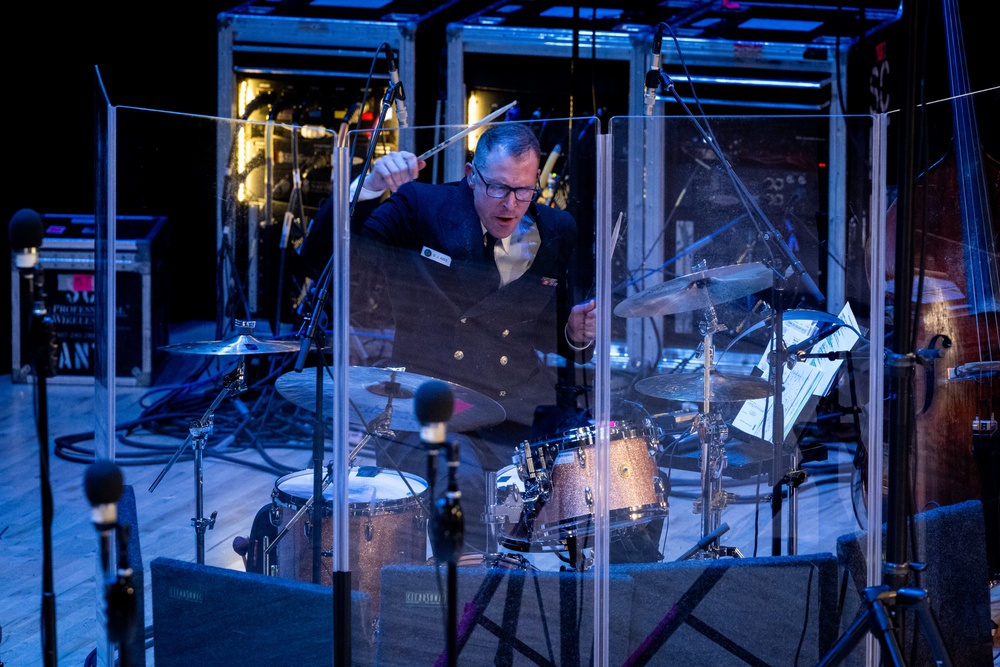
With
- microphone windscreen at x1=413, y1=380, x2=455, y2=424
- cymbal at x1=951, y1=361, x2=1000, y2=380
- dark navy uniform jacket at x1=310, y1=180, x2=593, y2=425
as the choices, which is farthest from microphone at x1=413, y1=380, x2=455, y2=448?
cymbal at x1=951, y1=361, x2=1000, y2=380

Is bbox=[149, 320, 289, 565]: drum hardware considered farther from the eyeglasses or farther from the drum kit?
the eyeglasses

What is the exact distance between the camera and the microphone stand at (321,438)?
90.2 inches

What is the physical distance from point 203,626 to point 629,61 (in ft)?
14.5

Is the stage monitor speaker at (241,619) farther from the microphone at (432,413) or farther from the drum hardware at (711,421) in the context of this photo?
the drum hardware at (711,421)

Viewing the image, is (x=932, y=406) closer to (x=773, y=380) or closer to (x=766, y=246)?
(x=773, y=380)

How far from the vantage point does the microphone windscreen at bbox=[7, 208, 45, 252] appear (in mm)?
1979

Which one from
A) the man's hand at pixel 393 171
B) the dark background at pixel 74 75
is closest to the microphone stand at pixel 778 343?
the man's hand at pixel 393 171

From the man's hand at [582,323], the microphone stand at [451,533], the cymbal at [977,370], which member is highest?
the man's hand at [582,323]

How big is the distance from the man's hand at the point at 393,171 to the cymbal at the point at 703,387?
0.77m

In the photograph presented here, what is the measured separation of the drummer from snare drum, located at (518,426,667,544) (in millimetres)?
75

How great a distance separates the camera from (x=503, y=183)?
257 centimetres

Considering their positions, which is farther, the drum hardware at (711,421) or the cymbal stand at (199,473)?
the cymbal stand at (199,473)

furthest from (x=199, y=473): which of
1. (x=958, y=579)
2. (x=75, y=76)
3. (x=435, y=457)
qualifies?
(x=75, y=76)

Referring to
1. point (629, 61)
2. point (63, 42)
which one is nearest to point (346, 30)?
point (629, 61)
